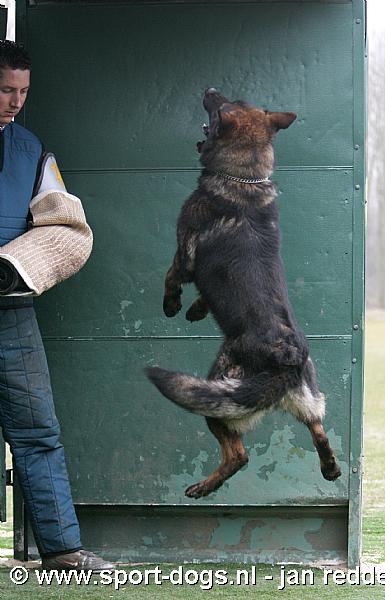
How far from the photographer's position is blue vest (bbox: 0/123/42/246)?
12.4ft

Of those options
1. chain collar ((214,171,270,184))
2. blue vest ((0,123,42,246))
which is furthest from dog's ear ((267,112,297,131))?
blue vest ((0,123,42,246))

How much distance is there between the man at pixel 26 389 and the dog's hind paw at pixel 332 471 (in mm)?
948

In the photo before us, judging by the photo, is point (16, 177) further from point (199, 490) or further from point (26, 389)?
point (199, 490)

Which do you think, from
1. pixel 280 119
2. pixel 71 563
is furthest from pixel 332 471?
pixel 280 119

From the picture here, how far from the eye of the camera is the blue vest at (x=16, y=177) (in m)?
3.78

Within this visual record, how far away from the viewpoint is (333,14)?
4129mm

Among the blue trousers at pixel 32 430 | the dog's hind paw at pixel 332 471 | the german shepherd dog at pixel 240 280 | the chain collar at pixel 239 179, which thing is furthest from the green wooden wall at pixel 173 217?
the blue trousers at pixel 32 430

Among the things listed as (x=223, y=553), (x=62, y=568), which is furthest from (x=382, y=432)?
(x=62, y=568)

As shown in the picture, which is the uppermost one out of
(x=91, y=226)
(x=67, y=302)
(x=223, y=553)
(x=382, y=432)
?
(x=91, y=226)

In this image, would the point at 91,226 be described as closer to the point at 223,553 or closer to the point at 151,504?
the point at 151,504

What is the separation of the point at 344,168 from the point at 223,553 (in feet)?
5.31

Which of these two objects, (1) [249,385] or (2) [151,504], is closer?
(1) [249,385]

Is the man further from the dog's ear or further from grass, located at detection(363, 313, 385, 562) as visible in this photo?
grass, located at detection(363, 313, 385, 562)

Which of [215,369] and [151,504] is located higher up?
[215,369]
